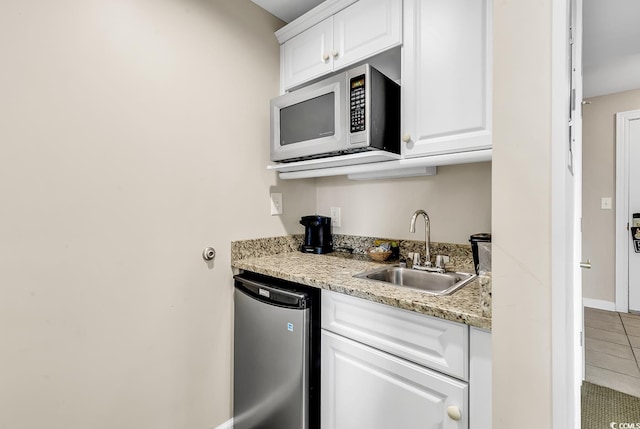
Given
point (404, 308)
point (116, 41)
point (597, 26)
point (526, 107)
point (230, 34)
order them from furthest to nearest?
point (597, 26), point (230, 34), point (116, 41), point (404, 308), point (526, 107)

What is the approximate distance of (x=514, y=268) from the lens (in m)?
0.63

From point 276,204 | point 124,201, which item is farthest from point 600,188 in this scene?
point 124,201

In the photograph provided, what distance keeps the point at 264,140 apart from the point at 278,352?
113 cm

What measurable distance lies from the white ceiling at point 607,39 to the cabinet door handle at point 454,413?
1961 millimetres

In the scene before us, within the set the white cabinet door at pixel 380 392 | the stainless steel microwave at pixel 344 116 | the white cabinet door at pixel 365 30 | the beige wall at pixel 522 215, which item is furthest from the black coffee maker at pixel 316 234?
the beige wall at pixel 522 215

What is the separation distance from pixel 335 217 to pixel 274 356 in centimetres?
96

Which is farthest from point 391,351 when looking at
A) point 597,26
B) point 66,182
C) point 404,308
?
point 597,26

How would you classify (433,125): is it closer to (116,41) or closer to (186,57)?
(186,57)

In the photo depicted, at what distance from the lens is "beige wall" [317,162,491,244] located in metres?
1.53

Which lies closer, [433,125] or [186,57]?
[433,125]

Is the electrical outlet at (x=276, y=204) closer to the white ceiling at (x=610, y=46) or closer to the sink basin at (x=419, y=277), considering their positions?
the sink basin at (x=419, y=277)

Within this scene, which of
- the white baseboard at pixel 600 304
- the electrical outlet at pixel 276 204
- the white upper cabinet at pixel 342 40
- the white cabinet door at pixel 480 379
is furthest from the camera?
the white baseboard at pixel 600 304

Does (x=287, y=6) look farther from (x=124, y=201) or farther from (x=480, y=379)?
(x=480, y=379)

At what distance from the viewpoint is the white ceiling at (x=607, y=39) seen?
1834 mm
